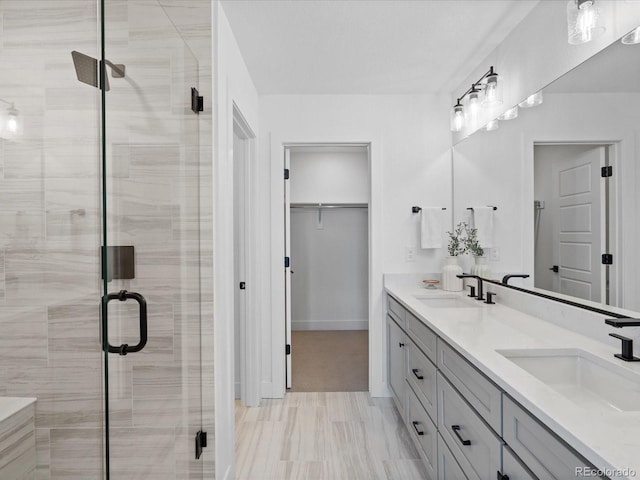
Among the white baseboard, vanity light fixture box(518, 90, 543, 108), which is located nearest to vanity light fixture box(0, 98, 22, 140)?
vanity light fixture box(518, 90, 543, 108)

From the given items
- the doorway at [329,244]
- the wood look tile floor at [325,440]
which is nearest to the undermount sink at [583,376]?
the wood look tile floor at [325,440]

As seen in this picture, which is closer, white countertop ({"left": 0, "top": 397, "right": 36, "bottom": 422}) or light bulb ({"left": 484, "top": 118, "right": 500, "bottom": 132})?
white countertop ({"left": 0, "top": 397, "right": 36, "bottom": 422})

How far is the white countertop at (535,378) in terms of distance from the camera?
0.80 meters

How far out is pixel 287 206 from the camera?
326cm

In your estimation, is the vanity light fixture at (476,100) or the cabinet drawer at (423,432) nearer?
the cabinet drawer at (423,432)

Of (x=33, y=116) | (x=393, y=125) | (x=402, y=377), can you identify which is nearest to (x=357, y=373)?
(x=402, y=377)

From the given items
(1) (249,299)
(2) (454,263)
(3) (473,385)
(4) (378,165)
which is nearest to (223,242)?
(1) (249,299)

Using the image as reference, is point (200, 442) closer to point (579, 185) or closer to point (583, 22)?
point (579, 185)

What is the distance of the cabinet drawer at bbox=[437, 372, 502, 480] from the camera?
126cm

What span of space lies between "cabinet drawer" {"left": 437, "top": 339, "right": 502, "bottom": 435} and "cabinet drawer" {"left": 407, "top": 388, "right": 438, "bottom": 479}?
380mm

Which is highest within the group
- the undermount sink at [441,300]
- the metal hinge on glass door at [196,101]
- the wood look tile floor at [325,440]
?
the metal hinge on glass door at [196,101]

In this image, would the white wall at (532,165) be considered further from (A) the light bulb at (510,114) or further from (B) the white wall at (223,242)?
(B) the white wall at (223,242)

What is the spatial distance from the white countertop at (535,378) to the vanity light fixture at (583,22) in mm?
1170

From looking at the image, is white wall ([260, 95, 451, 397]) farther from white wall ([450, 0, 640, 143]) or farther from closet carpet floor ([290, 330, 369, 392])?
white wall ([450, 0, 640, 143])
